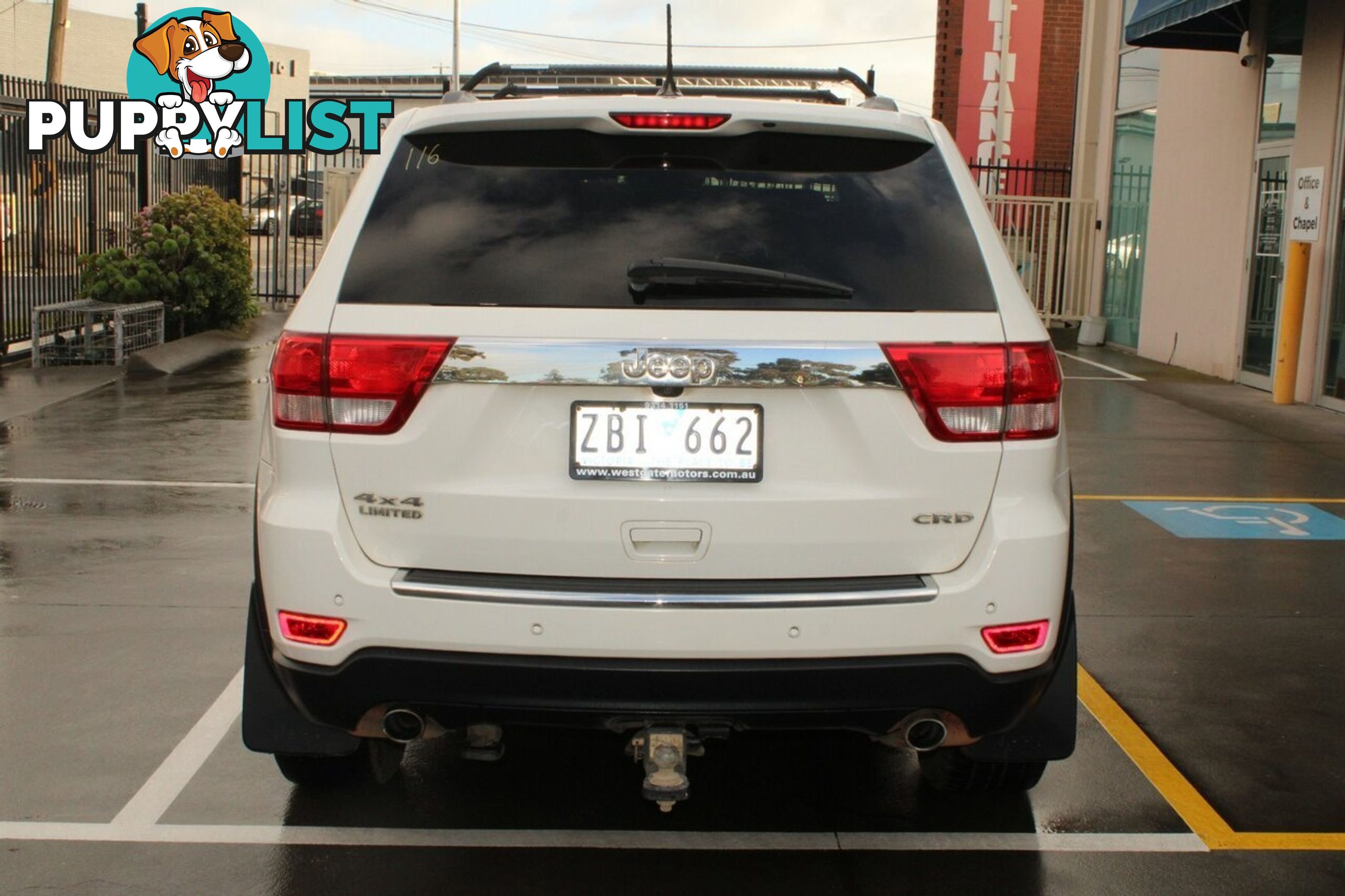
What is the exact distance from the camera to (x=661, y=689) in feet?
10.5

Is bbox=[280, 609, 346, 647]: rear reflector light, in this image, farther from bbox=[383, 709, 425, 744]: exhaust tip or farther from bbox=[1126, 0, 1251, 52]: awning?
bbox=[1126, 0, 1251, 52]: awning

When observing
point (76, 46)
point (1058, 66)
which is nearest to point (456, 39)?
point (76, 46)

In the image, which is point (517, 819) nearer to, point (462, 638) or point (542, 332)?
point (462, 638)

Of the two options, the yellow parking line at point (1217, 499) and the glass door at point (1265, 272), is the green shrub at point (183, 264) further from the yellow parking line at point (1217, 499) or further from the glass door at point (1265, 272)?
the glass door at point (1265, 272)

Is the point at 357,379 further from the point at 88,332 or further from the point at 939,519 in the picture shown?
the point at 88,332

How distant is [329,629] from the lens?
325 centimetres

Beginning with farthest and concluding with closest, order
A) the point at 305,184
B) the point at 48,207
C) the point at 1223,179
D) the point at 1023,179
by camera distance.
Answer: the point at 1023,179 → the point at 305,184 → the point at 1223,179 → the point at 48,207

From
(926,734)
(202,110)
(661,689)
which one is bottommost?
(926,734)

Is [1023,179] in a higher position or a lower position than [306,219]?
higher

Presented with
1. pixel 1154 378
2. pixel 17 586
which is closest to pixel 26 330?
pixel 17 586

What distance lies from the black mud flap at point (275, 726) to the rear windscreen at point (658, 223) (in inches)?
37.2

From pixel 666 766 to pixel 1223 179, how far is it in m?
14.2

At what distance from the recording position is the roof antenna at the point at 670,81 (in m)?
3.78

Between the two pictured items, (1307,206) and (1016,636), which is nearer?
(1016,636)
